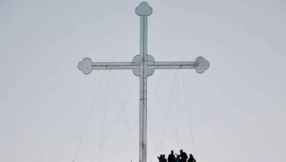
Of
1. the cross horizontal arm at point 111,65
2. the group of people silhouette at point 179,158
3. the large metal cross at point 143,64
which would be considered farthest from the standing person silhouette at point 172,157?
the cross horizontal arm at point 111,65

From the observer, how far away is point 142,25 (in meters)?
19.3

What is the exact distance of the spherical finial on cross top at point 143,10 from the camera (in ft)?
63.1

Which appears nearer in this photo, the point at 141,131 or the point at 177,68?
the point at 141,131

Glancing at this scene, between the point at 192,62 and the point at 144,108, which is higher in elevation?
the point at 192,62

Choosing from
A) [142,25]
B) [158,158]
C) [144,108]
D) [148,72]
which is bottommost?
[158,158]

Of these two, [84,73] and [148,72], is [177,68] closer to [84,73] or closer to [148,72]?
[148,72]

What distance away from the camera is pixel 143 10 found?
1923cm

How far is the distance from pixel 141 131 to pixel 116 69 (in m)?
2.91

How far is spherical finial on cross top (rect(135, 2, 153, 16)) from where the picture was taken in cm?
1922

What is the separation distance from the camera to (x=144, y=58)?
1873 cm

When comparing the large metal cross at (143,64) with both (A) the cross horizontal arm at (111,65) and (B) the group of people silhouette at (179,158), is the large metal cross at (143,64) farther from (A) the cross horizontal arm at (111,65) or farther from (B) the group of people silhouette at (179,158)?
(B) the group of people silhouette at (179,158)

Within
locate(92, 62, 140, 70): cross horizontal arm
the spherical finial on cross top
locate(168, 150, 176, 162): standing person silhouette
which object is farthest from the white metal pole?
locate(168, 150, 176, 162): standing person silhouette

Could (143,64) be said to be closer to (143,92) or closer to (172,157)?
(143,92)

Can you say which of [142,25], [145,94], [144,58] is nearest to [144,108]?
[145,94]
